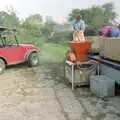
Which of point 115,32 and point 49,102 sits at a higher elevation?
point 115,32

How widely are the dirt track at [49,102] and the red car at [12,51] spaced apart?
1554 millimetres

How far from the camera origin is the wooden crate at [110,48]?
7.68 metres

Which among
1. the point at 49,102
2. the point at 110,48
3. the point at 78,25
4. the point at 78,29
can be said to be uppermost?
the point at 78,25

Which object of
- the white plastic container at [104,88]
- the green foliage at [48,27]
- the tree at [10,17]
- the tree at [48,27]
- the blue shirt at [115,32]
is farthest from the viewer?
the tree at [48,27]

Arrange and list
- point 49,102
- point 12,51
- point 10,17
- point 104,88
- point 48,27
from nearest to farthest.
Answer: point 49,102 → point 104,88 → point 12,51 → point 10,17 → point 48,27

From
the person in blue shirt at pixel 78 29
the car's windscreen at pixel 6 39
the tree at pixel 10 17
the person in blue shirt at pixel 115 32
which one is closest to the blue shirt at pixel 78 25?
the person in blue shirt at pixel 78 29

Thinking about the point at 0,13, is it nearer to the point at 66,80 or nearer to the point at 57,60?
the point at 57,60

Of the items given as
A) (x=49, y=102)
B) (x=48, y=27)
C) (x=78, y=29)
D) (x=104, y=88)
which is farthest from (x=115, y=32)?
(x=48, y=27)

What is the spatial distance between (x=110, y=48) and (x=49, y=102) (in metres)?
2.47

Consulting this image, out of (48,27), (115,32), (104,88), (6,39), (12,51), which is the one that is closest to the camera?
(104,88)

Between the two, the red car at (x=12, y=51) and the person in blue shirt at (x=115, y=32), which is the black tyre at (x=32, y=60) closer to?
the red car at (x=12, y=51)

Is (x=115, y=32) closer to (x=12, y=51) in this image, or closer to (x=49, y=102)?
(x=49, y=102)

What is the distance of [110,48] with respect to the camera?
26.8 feet

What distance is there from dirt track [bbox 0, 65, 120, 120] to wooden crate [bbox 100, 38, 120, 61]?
1232 mm
